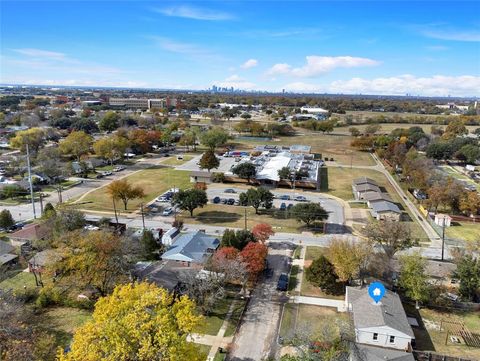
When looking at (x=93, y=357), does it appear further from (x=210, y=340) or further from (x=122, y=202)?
(x=122, y=202)

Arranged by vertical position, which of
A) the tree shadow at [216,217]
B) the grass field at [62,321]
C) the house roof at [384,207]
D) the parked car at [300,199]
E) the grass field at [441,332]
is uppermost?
the house roof at [384,207]

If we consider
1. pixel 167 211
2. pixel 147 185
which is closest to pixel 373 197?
pixel 167 211

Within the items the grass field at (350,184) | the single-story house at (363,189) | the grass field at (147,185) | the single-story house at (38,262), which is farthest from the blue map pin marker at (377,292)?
the grass field at (147,185)

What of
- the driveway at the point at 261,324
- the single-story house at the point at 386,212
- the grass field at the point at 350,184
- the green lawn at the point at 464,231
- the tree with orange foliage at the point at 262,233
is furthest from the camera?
the single-story house at the point at 386,212

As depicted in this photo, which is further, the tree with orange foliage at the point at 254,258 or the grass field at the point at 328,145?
the grass field at the point at 328,145

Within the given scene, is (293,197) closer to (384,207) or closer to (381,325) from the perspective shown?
(384,207)

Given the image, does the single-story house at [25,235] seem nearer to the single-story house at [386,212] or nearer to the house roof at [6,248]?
the house roof at [6,248]

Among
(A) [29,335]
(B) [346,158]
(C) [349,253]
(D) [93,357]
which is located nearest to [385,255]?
(C) [349,253]
